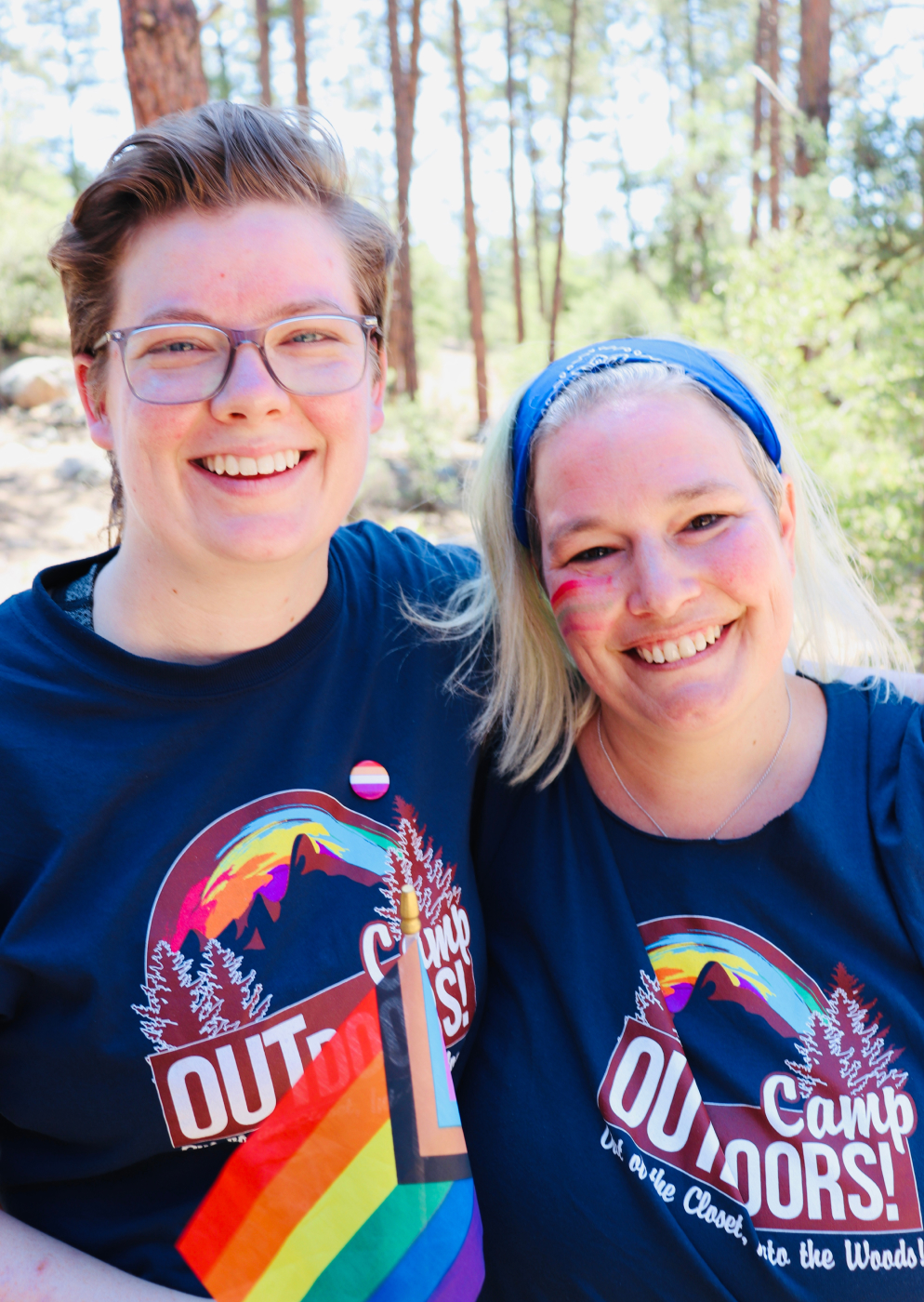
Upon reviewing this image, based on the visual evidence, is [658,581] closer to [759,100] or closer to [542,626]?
[542,626]

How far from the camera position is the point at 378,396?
2104 mm

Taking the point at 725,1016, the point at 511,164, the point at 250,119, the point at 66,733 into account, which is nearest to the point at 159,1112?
the point at 66,733

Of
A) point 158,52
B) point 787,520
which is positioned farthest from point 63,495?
point 787,520

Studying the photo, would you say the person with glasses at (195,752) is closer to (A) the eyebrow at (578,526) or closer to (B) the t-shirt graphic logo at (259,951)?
(B) the t-shirt graphic logo at (259,951)

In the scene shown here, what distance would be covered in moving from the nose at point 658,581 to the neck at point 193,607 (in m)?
0.62

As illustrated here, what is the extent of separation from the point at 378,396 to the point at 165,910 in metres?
1.10

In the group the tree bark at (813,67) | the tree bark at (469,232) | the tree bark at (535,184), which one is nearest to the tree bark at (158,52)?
the tree bark at (813,67)

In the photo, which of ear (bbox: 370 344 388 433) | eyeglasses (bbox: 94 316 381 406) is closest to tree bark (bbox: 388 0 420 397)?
ear (bbox: 370 344 388 433)

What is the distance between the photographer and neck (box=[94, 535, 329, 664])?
5.89 ft

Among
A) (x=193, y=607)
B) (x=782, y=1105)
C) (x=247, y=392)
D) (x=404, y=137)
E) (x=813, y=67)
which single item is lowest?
(x=782, y=1105)

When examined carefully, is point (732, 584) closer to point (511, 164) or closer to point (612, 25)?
point (511, 164)

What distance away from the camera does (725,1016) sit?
1.78 m

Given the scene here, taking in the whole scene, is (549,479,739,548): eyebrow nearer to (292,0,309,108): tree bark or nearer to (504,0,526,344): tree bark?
(292,0,309,108): tree bark

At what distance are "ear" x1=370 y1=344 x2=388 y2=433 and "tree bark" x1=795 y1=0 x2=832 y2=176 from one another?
13252mm
